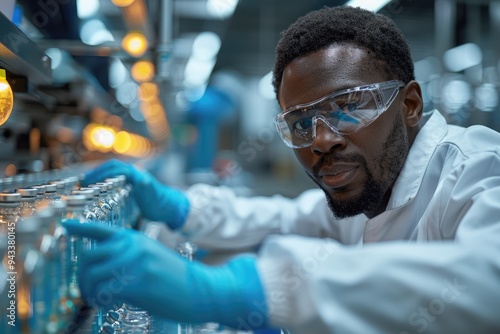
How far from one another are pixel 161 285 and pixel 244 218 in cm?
136

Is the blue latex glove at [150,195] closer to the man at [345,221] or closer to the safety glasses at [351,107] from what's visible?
the man at [345,221]

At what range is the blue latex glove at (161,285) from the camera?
0.85m

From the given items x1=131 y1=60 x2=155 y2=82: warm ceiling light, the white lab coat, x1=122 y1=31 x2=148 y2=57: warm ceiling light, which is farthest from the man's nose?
x1=131 y1=60 x2=155 y2=82: warm ceiling light

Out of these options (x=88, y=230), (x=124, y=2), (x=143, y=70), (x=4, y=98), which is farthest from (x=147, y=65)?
(x=88, y=230)

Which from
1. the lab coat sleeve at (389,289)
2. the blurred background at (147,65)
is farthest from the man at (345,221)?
the blurred background at (147,65)

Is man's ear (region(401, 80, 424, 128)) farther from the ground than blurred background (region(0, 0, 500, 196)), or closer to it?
closer to it

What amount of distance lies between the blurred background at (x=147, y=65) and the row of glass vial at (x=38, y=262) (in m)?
0.34

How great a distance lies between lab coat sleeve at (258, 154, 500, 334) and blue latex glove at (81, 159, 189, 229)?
1011mm

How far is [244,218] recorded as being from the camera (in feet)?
7.23

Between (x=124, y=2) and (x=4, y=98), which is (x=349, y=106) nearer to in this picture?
(x=4, y=98)

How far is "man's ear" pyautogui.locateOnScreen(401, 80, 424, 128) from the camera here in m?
1.52

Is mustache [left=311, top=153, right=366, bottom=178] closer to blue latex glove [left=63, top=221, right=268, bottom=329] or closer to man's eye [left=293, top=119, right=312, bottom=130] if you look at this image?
man's eye [left=293, top=119, right=312, bottom=130]

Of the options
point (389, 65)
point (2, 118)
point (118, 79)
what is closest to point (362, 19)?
point (389, 65)

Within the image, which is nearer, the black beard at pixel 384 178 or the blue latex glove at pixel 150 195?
the black beard at pixel 384 178
